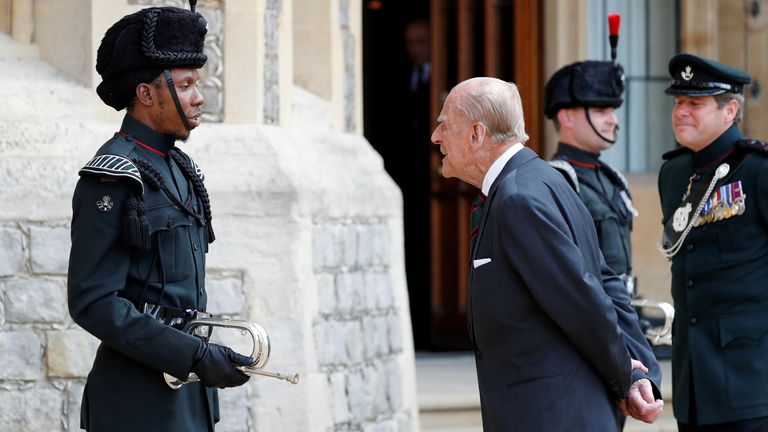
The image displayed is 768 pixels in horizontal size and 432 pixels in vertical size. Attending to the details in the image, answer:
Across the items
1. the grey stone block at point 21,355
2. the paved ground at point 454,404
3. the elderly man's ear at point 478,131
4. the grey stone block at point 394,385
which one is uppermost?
the elderly man's ear at point 478,131

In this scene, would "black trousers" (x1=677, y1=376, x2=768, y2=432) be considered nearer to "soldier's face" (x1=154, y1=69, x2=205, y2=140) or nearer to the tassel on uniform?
"soldier's face" (x1=154, y1=69, x2=205, y2=140)

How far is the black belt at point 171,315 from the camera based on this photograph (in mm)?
3494

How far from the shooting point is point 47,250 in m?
5.21

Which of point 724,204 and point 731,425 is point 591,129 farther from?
point 731,425

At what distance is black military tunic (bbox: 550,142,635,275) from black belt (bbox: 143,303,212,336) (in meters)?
1.90

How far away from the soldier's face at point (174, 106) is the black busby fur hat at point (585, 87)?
2.19 metres

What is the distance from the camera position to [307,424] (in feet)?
17.6

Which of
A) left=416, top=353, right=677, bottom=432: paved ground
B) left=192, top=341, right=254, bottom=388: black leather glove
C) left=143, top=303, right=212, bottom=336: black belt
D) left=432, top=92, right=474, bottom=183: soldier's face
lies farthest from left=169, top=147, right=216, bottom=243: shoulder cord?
left=416, top=353, right=677, bottom=432: paved ground

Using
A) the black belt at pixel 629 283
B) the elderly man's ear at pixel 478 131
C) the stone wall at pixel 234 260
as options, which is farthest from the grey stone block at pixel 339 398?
the elderly man's ear at pixel 478 131

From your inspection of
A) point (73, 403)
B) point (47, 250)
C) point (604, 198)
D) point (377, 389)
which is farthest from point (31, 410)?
point (604, 198)

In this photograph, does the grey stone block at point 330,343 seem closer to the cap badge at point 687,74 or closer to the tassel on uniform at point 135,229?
the cap badge at point 687,74

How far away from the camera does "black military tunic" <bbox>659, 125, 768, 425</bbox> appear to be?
185 inches

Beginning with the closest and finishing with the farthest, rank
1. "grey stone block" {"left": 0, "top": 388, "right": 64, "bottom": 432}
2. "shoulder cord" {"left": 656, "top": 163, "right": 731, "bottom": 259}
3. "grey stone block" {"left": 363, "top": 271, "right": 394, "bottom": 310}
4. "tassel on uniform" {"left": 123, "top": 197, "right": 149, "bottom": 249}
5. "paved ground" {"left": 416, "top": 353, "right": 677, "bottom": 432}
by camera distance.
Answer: "tassel on uniform" {"left": 123, "top": 197, "right": 149, "bottom": 249} < "shoulder cord" {"left": 656, "top": 163, "right": 731, "bottom": 259} < "grey stone block" {"left": 0, "top": 388, "right": 64, "bottom": 432} < "grey stone block" {"left": 363, "top": 271, "right": 394, "bottom": 310} < "paved ground" {"left": 416, "top": 353, "right": 677, "bottom": 432}

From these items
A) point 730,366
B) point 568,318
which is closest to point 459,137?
point 568,318
